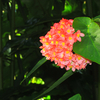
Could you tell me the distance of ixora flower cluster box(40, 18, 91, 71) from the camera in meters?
0.31

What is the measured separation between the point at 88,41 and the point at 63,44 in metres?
0.06

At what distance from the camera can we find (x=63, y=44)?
0.32 meters

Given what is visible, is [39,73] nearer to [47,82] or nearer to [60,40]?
[47,82]

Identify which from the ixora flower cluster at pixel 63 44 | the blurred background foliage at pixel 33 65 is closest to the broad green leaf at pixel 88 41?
the ixora flower cluster at pixel 63 44

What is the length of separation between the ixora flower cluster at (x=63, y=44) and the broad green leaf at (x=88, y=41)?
0.01 m

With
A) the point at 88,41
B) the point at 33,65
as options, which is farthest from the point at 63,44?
the point at 33,65

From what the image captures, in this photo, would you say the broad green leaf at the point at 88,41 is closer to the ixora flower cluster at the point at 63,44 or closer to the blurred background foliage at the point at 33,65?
the ixora flower cluster at the point at 63,44

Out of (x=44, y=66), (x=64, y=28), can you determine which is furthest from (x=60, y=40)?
(x=44, y=66)

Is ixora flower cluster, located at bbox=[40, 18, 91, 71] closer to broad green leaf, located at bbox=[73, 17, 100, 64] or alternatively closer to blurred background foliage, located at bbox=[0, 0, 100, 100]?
broad green leaf, located at bbox=[73, 17, 100, 64]

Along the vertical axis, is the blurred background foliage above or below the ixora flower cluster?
below

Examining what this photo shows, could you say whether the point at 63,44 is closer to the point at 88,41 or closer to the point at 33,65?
the point at 88,41

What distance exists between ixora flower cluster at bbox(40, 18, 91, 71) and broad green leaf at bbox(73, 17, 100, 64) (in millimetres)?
11

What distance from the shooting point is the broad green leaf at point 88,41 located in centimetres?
26

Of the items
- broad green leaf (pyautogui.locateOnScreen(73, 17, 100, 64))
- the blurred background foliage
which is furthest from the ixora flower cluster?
the blurred background foliage
